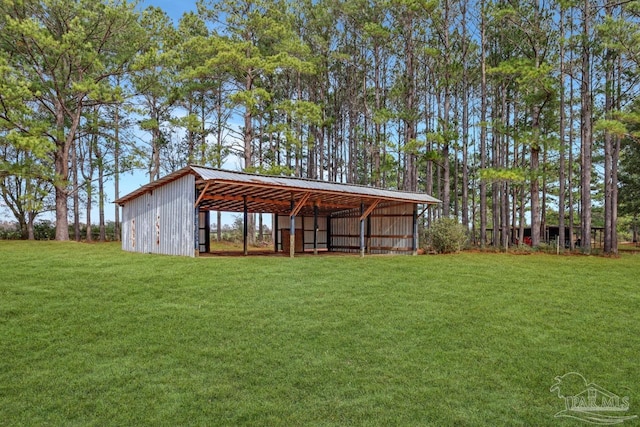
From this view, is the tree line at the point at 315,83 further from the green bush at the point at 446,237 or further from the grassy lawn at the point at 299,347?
the grassy lawn at the point at 299,347

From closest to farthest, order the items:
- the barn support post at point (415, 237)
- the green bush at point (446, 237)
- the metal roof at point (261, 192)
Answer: the metal roof at point (261, 192)
the green bush at point (446, 237)
the barn support post at point (415, 237)

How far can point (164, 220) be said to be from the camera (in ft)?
46.9

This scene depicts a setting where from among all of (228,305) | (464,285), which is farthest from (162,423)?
(464,285)

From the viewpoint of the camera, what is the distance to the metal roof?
12.4 meters

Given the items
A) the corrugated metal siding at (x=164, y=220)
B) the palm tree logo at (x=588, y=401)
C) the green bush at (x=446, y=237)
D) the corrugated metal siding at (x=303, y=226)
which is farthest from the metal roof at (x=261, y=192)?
the palm tree logo at (x=588, y=401)

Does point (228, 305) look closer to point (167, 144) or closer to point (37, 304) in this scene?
point (37, 304)

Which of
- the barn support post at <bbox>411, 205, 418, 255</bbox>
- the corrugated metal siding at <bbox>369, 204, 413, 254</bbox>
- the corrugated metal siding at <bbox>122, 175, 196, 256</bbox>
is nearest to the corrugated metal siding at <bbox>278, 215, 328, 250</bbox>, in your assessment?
the corrugated metal siding at <bbox>369, 204, 413, 254</bbox>

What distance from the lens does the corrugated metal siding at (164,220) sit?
12.9m

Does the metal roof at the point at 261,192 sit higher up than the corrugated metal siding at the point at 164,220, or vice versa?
the metal roof at the point at 261,192

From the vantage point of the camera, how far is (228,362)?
4.92 meters

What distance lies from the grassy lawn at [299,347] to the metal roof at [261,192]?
3.68 meters

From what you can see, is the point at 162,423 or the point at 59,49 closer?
the point at 162,423

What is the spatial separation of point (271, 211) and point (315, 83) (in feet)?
45.4

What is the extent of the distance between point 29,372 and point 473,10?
25.6 meters
